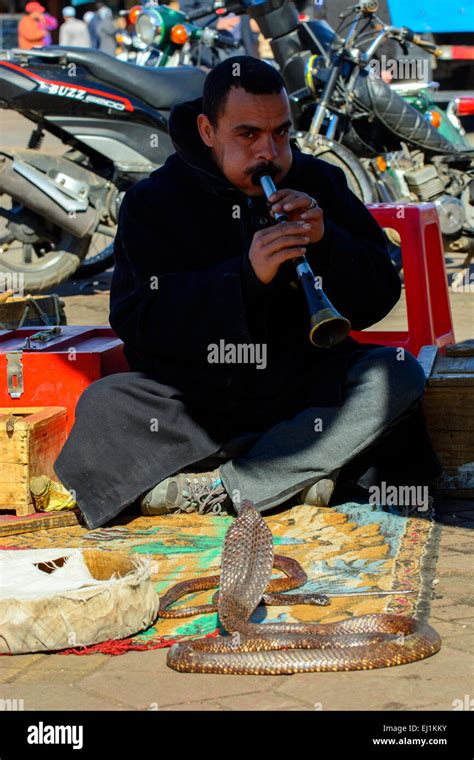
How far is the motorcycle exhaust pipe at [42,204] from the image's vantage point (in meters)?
6.87

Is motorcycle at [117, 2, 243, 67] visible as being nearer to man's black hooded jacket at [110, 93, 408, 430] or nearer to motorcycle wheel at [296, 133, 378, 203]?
motorcycle wheel at [296, 133, 378, 203]

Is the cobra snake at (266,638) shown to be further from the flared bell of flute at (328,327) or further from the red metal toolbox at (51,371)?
the red metal toolbox at (51,371)

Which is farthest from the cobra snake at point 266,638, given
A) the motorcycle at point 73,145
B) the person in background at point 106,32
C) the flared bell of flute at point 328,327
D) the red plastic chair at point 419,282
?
the person in background at point 106,32

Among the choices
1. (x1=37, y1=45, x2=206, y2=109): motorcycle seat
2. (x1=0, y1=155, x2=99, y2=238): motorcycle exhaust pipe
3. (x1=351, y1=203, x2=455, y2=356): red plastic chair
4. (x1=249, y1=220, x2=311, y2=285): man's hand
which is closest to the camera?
(x1=249, y1=220, x2=311, y2=285): man's hand

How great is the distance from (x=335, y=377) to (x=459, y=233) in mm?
4094

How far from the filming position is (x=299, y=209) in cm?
335

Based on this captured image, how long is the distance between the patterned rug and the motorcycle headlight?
5439mm

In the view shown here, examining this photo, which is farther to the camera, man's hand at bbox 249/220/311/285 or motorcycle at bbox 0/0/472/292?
motorcycle at bbox 0/0/472/292

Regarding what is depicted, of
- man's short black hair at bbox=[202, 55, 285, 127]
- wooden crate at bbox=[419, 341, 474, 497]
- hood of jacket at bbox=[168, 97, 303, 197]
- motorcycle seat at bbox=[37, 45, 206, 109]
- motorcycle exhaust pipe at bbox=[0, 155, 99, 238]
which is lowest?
wooden crate at bbox=[419, 341, 474, 497]

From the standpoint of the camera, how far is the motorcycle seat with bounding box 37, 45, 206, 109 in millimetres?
7168

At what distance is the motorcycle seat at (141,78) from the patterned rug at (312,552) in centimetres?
408

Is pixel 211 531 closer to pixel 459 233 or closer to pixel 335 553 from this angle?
pixel 335 553

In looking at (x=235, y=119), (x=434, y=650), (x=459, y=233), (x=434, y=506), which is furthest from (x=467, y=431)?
(x=459, y=233)

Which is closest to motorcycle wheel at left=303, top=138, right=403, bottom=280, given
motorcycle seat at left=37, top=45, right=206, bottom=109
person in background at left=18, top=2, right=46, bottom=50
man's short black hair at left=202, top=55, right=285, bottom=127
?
motorcycle seat at left=37, top=45, right=206, bottom=109
